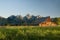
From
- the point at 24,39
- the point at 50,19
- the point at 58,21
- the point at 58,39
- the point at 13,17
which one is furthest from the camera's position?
the point at 13,17

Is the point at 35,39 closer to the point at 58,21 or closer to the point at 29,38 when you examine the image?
the point at 29,38

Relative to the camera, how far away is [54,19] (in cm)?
3616

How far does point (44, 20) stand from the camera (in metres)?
37.0

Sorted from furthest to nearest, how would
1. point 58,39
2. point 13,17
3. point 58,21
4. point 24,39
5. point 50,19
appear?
point 13,17 → point 50,19 → point 58,21 → point 58,39 → point 24,39

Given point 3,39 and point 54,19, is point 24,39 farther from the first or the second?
point 54,19

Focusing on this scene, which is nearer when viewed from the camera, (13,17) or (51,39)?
(51,39)

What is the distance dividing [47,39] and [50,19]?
1185 inches

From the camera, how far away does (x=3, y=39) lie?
7.58 metres

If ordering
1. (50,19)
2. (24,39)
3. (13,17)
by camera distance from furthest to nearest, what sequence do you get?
(13,17)
(50,19)
(24,39)

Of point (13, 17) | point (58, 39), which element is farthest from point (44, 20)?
point (58, 39)

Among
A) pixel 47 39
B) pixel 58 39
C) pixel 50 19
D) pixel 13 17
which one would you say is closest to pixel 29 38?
pixel 47 39

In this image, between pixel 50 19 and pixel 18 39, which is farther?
pixel 50 19

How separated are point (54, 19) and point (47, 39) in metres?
28.8

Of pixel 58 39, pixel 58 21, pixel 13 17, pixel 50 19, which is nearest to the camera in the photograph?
pixel 58 39
